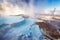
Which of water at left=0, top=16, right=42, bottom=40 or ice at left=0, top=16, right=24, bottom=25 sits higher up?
ice at left=0, top=16, right=24, bottom=25

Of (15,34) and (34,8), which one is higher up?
(34,8)

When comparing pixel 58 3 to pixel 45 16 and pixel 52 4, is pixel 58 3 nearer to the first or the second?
A: pixel 52 4

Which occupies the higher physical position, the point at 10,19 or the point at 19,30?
the point at 10,19

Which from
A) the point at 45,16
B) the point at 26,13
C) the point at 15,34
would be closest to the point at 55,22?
the point at 45,16

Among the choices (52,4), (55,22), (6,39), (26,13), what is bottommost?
(6,39)

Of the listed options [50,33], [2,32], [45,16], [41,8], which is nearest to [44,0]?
[41,8]

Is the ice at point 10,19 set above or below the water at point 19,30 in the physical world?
above
